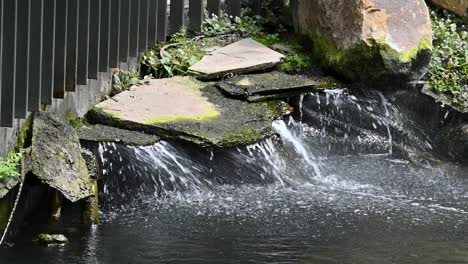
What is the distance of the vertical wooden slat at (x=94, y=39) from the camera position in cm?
852

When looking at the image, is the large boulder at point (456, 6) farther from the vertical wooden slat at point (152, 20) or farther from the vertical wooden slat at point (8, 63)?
the vertical wooden slat at point (8, 63)

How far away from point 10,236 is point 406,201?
3.04m

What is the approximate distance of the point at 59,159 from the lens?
7562 millimetres

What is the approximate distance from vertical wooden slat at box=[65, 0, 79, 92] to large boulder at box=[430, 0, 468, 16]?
16.0 feet

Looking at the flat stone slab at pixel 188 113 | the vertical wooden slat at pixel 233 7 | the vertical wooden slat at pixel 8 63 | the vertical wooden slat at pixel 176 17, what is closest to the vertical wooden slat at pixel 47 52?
the vertical wooden slat at pixel 8 63

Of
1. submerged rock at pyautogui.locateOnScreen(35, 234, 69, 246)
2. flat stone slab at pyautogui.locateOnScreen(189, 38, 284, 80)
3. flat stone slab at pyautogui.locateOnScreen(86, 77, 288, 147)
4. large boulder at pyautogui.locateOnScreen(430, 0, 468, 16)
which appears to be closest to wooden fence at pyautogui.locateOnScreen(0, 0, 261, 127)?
flat stone slab at pyautogui.locateOnScreen(86, 77, 288, 147)

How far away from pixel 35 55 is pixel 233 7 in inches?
155

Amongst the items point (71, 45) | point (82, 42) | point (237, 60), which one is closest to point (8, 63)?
point (71, 45)

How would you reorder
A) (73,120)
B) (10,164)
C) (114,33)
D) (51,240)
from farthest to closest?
(114,33), (73,120), (10,164), (51,240)

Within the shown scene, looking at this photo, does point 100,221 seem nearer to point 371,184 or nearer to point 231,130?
point 231,130

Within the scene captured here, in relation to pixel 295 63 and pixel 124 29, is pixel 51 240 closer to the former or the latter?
pixel 124 29

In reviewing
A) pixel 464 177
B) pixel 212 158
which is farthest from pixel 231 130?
pixel 464 177

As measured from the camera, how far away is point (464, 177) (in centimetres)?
940

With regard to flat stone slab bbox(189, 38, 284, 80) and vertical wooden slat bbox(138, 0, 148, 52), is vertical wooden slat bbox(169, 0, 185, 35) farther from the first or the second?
vertical wooden slat bbox(138, 0, 148, 52)
